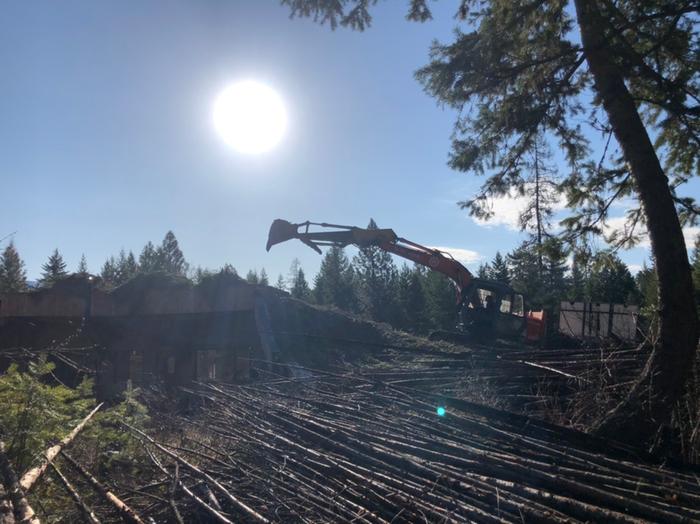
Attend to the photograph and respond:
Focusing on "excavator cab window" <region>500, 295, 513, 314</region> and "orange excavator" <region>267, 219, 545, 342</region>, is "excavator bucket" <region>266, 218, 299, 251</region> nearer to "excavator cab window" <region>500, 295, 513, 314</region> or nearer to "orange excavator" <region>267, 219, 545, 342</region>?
"orange excavator" <region>267, 219, 545, 342</region>

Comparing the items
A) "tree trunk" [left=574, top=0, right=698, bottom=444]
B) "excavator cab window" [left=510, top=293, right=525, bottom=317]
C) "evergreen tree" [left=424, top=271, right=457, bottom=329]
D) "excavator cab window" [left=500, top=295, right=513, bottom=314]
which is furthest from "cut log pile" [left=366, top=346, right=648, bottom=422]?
"evergreen tree" [left=424, top=271, right=457, bottom=329]

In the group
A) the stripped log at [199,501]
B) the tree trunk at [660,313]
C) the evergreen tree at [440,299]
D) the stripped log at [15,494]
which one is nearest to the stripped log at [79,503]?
the stripped log at [15,494]

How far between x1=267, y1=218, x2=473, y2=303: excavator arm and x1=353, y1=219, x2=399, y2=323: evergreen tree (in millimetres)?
32908

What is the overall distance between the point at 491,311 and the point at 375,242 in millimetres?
4458

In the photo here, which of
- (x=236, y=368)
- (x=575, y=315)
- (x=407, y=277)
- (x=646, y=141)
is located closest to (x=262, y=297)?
(x=236, y=368)

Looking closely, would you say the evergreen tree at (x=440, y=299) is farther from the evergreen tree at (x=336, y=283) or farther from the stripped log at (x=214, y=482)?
the stripped log at (x=214, y=482)

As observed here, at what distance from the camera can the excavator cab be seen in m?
18.7

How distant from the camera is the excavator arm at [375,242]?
1695cm

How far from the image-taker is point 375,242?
17.6 m

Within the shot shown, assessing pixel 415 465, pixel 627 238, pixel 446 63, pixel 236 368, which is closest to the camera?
pixel 415 465

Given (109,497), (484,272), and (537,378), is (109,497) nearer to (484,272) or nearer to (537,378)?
(537,378)

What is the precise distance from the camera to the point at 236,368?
14.0m

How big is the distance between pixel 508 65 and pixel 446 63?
806mm

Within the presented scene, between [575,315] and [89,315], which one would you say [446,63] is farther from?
[575,315]
